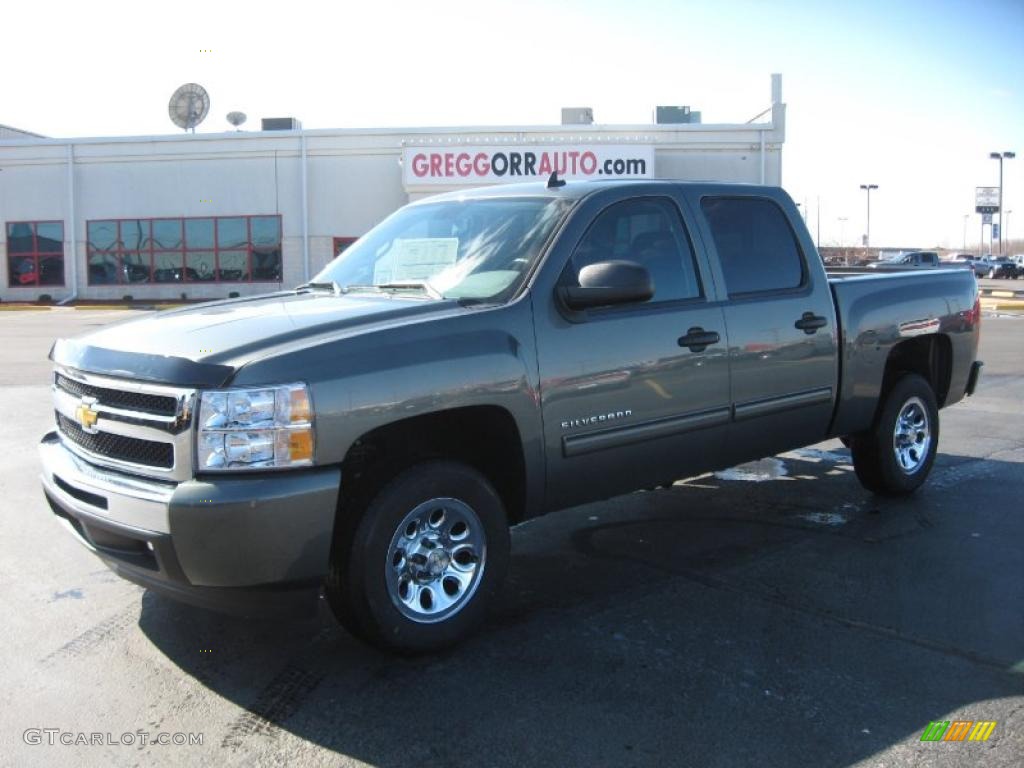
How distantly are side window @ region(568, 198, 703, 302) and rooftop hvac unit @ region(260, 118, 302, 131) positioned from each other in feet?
106

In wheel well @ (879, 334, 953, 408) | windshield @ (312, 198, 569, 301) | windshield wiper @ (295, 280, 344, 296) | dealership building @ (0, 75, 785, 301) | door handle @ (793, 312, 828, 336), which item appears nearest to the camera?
windshield @ (312, 198, 569, 301)

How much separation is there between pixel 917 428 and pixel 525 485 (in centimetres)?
371

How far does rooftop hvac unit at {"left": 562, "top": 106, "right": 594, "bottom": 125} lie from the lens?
114 feet

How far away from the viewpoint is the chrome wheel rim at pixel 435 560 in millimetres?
4074

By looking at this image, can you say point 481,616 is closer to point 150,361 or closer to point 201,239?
point 150,361

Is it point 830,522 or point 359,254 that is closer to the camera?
point 359,254

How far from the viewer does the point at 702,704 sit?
3.74 metres

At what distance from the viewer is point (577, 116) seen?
114 feet

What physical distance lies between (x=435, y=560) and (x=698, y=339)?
6.06 feet

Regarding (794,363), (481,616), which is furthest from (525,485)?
(794,363)

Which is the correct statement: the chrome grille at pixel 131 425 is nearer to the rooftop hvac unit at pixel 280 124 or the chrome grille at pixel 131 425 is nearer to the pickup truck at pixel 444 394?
the pickup truck at pixel 444 394

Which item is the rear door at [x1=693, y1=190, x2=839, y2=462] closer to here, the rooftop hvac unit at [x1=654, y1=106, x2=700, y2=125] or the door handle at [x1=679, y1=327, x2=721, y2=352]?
the door handle at [x1=679, y1=327, x2=721, y2=352]

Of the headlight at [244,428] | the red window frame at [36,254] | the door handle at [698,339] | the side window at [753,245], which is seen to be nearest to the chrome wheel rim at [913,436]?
the side window at [753,245]

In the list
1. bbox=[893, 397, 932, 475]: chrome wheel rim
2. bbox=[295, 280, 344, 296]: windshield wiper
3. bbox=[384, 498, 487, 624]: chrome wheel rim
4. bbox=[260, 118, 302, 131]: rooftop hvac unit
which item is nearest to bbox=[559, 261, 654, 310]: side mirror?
bbox=[384, 498, 487, 624]: chrome wheel rim
